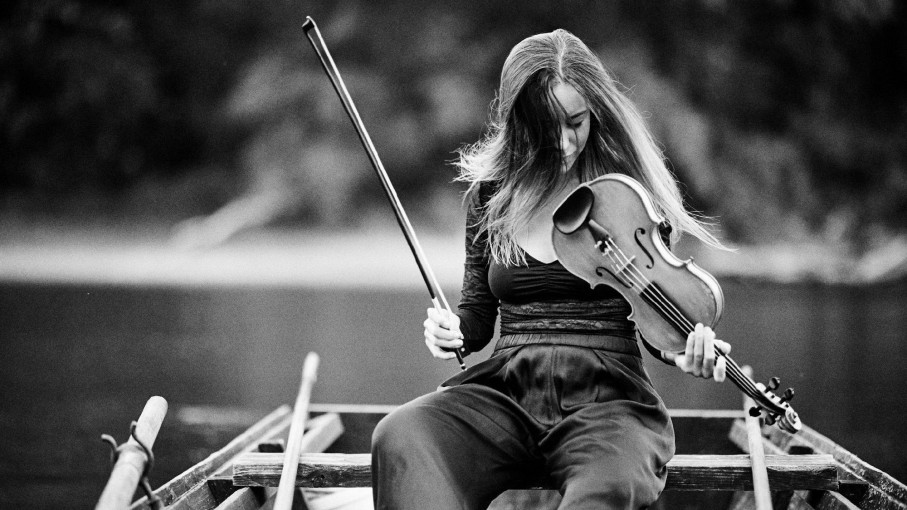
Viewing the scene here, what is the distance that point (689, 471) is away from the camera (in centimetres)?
219

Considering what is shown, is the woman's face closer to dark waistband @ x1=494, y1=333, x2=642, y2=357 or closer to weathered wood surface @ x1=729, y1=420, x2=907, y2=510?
dark waistband @ x1=494, y1=333, x2=642, y2=357

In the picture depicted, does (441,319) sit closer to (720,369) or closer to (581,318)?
(581,318)

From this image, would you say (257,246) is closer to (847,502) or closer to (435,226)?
(435,226)

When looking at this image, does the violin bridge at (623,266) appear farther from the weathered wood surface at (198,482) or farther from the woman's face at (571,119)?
the weathered wood surface at (198,482)

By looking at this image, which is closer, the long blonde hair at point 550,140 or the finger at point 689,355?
the finger at point 689,355

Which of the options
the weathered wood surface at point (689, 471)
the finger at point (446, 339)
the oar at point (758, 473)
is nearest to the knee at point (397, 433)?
the finger at point (446, 339)

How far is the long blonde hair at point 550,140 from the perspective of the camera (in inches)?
83.0

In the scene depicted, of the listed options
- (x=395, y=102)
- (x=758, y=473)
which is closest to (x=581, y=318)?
(x=758, y=473)

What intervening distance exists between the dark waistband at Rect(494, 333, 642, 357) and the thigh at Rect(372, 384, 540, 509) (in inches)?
6.0

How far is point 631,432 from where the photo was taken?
1.84 metres

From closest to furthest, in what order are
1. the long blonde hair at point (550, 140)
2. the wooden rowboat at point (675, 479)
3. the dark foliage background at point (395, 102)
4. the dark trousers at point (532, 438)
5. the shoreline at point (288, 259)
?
the dark trousers at point (532, 438)
the long blonde hair at point (550, 140)
the wooden rowboat at point (675, 479)
the shoreline at point (288, 259)
the dark foliage background at point (395, 102)

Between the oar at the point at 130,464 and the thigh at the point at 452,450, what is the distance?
442 millimetres

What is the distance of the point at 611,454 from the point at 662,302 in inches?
13.1

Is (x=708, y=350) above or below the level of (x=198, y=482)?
below
